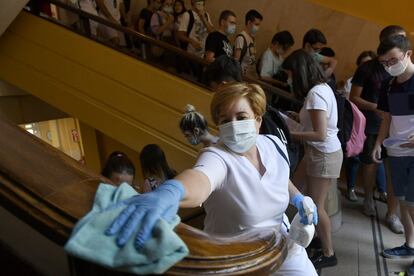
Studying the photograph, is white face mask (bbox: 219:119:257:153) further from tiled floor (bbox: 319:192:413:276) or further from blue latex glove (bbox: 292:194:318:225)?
tiled floor (bbox: 319:192:413:276)

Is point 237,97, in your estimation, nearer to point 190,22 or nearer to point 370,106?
point 370,106

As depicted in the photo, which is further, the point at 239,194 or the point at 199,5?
the point at 199,5

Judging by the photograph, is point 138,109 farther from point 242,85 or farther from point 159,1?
point 242,85

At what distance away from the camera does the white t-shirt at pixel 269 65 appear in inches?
179

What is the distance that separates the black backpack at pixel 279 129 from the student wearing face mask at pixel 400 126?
2.29 feet

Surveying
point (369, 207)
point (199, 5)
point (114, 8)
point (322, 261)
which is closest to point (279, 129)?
point (322, 261)

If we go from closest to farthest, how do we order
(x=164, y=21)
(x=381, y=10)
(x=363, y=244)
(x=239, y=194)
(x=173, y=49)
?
(x=239, y=194)
(x=363, y=244)
(x=173, y=49)
(x=381, y=10)
(x=164, y=21)

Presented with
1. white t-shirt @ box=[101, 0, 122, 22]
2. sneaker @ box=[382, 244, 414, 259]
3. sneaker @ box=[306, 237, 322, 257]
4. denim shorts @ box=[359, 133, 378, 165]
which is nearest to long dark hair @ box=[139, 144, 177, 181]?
sneaker @ box=[306, 237, 322, 257]

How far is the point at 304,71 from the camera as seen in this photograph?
2803 millimetres

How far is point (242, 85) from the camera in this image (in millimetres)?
1664

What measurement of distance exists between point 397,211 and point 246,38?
2143 mm

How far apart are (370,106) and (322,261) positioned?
1413 mm

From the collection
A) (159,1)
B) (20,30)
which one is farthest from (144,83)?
(20,30)

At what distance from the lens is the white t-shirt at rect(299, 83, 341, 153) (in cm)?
275
